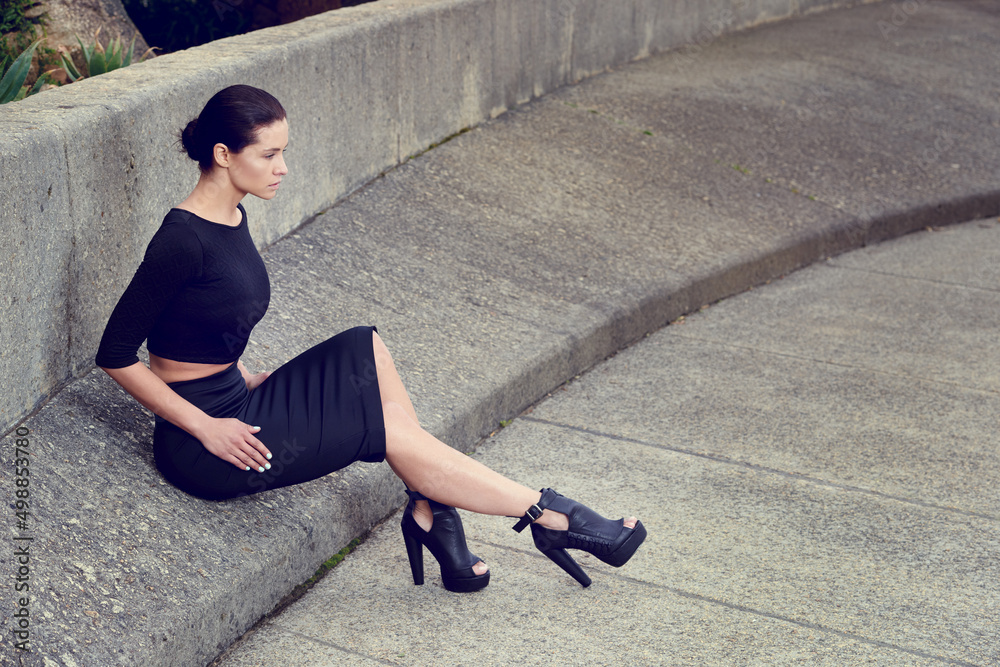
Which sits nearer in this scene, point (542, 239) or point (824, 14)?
point (542, 239)

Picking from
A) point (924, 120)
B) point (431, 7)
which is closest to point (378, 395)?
point (431, 7)

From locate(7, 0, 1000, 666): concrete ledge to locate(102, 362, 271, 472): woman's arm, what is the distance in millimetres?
255

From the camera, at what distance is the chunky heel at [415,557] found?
123 inches

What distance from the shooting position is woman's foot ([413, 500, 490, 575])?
3.09 meters

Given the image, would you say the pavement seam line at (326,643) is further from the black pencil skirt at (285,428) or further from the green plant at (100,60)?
the green plant at (100,60)

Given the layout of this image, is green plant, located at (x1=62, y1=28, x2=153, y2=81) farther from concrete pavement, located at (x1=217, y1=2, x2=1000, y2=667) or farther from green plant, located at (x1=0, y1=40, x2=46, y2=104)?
concrete pavement, located at (x1=217, y1=2, x2=1000, y2=667)

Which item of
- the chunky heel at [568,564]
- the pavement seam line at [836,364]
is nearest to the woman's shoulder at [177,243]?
the chunky heel at [568,564]

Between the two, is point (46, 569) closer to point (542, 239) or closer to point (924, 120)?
point (542, 239)

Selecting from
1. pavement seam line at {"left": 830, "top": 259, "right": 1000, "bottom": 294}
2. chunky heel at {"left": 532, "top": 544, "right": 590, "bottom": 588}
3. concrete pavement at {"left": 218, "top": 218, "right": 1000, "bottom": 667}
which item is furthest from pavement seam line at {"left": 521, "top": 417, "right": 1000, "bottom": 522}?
pavement seam line at {"left": 830, "top": 259, "right": 1000, "bottom": 294}

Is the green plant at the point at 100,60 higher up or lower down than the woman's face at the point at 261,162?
lower down

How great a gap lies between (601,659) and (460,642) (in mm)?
384

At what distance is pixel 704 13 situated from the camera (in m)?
9.30

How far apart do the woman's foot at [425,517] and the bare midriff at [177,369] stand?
720 mm

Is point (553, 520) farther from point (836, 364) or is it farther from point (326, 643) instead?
point (836, 364)
